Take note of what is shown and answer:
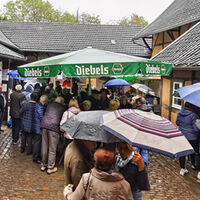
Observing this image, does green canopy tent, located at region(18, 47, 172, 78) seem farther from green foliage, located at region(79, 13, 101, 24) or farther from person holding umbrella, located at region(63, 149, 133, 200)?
green foliage, located at region(79, 13, 101, 24)

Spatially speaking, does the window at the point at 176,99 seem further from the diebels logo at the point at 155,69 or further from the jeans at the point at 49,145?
the jeans at the point at 49,145

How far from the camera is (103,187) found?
7.50 ft

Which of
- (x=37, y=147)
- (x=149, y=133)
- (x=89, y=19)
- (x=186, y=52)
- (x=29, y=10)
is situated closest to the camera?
(x=149, y=133)

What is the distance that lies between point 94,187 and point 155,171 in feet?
14.7

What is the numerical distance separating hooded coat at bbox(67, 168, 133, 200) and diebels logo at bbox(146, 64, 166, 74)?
341 centimetres

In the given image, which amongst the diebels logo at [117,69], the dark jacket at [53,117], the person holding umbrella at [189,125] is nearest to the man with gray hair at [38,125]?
the dark jacket at [53,117]

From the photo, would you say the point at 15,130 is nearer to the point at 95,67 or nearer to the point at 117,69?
the point at 95,67

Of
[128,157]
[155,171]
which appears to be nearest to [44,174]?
[155,171]

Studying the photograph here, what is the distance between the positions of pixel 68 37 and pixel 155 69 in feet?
57.7

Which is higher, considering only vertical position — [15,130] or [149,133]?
[149,133]

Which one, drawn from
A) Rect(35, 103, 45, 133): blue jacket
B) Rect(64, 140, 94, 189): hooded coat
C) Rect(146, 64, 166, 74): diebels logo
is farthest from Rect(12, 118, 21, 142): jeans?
Rect(64, 140, 94, 189): hooded coat

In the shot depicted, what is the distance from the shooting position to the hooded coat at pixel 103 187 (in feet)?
7.48

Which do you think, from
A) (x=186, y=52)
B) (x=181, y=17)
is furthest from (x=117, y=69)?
(x=181, y=17)

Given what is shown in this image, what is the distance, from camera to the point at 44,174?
592cm
